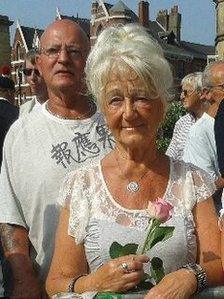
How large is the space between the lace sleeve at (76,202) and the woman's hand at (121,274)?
0.67 ft

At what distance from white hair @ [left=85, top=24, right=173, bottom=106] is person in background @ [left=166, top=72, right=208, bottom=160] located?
367cm

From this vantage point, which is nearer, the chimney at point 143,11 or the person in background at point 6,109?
the person in background at point 6,109

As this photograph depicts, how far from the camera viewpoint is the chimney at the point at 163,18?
6669 cm

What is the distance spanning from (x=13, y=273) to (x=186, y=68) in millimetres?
59254

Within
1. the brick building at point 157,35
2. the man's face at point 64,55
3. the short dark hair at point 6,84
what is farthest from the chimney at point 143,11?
the man's face at point 64,55

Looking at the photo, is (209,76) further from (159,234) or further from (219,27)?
(219,27)

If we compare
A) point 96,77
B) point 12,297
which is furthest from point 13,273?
point 96,77

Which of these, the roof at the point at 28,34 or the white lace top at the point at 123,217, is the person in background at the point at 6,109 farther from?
the roof at the point at 28,34

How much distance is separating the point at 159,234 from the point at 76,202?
1.32 feet

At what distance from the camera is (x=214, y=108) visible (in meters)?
5.39

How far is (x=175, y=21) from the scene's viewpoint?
6750 cm

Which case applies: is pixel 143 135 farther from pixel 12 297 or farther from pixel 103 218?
pixel 12 297

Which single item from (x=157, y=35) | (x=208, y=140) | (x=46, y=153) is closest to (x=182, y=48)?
(x=157, y=35)

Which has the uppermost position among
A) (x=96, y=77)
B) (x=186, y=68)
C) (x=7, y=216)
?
(x=96, y=77)
